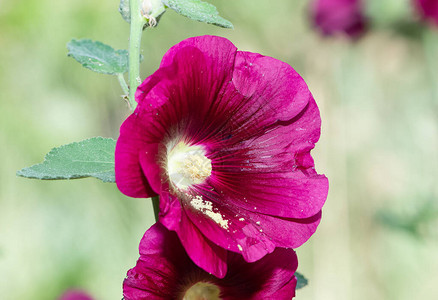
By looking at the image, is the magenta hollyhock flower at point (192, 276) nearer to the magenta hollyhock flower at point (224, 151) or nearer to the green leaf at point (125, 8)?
the magenta hollyhock flower at point (224, 151)

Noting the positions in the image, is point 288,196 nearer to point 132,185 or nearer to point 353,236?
point 132,185

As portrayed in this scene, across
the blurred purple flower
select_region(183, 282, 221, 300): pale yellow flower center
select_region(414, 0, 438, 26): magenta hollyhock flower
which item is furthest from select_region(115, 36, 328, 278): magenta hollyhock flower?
select_region(414, 0, 438, 26): magenta hollyhock flower

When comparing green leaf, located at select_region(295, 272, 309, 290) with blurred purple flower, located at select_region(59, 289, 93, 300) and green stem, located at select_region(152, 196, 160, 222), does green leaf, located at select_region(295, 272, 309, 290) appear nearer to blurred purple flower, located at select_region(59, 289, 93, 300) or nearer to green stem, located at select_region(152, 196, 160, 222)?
green stem, located at select_region(152, 196, 160, 222)

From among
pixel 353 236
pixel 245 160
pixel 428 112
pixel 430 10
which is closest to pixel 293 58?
pixel 428 112

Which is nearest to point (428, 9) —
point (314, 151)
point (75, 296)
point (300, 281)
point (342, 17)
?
point (342, 17)

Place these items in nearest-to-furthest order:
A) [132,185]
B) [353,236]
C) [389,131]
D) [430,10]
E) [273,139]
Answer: [132,185] < [273,139] < [430,10] < [353,236] < [389,131]

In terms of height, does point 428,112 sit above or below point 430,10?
below
